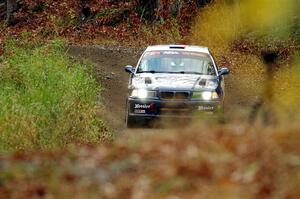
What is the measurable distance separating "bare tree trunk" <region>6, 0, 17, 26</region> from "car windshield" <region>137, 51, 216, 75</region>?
2642cm

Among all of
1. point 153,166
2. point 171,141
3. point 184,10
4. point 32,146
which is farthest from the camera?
point 184,10

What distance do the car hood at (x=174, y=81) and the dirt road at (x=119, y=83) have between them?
837 millimetres

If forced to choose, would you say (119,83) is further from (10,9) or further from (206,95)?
(10,9)

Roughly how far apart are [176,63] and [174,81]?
129 cm

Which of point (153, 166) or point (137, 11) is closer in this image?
point (153, 166)

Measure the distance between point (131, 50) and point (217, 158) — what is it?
24545mm

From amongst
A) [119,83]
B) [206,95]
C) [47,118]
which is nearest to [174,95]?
[206,95]

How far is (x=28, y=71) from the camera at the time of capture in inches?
719

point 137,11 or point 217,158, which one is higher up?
point 137,11

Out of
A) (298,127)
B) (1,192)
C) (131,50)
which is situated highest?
(131,50)

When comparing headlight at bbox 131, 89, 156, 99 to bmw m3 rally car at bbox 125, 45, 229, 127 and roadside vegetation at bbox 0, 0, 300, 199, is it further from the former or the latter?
roadside vegetation at bbox 0, 0, 300, 199

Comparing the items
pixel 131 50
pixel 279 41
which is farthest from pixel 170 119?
pixel 131 50

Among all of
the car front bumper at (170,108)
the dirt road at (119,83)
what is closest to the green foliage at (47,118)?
the car front bumper at (170,108)

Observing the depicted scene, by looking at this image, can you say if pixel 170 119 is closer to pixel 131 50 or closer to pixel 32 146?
pixel 32 146
